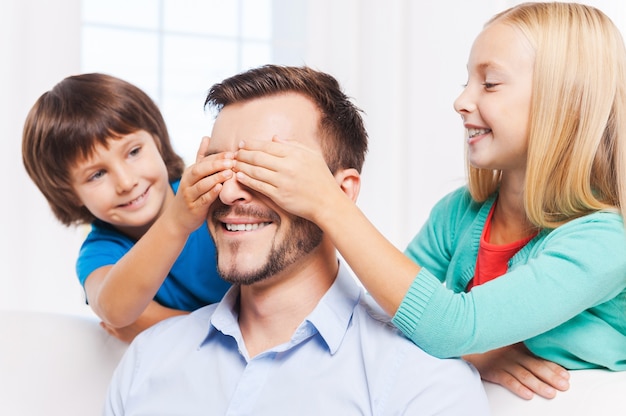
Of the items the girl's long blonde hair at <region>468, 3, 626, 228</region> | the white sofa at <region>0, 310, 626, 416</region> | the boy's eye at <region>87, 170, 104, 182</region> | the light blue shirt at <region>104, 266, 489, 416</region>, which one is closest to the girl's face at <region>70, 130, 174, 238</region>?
the boy's eye at <region>87, 170, 104, 182</region>

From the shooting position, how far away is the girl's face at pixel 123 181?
1.97 m

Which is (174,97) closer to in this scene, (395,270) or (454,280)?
(454,280)

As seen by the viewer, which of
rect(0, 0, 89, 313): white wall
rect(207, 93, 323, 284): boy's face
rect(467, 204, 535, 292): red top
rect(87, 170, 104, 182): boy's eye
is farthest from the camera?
rect(0, 0, 89, 313): white wall

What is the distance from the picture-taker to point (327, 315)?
141cm

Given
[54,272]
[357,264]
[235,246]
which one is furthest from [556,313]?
[54,272]

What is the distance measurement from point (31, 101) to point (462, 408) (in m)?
2.46

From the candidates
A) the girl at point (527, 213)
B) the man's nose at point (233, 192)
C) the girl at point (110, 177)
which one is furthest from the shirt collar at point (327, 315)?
the girl at point (110, 177)

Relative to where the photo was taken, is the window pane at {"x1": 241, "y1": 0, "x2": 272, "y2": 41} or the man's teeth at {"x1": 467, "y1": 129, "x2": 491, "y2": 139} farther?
the window pane at {"x1": 241, "y1": 0, "x2": 272, "y2": 41}

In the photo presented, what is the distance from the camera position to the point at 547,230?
1534 millimetres

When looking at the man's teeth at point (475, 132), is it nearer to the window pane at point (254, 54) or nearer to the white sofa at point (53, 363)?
the white sofa at point (53, 363)

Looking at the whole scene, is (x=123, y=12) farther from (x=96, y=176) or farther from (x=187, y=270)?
(x=187, y=270)

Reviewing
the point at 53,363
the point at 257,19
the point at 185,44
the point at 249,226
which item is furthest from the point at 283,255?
the point at 257,19

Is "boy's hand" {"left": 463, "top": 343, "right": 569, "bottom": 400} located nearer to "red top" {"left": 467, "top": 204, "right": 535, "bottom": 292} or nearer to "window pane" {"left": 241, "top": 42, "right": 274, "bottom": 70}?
"red top" {"left": 467, "top": 204, "right": 535, "bottom": 292}

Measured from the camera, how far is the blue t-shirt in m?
2.05
